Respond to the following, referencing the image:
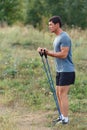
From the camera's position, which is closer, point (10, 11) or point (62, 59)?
point (62, 59)

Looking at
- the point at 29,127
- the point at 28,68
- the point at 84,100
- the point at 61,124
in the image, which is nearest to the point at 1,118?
the point at 29,127

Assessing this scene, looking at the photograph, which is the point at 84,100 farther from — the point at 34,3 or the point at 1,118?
the point at 34,3

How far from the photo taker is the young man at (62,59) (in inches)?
242

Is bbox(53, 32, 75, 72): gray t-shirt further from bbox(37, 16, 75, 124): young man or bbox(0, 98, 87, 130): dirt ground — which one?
bbox(0, 98, 87, 130): dirt ground

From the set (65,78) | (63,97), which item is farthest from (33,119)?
(65,78)

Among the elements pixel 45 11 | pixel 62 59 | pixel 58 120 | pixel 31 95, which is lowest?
pixel 45 11

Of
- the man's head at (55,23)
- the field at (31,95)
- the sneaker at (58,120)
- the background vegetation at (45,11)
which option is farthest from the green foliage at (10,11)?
the man's head at (55,23)

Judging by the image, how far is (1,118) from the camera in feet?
21.9

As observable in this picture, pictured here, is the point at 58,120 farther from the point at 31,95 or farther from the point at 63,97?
the point at 31,95

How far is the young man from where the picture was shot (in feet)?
20.2

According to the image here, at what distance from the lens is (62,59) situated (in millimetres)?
6250

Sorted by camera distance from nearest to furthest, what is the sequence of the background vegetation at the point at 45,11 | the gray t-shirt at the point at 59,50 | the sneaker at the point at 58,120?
1. the gray t-shirt at the point at 59,50
2. the sneaker at the point at 58,120
3. the background vegetation at the point at 45,11

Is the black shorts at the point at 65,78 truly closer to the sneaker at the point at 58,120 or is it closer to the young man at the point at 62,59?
the young man at the point at 62,59

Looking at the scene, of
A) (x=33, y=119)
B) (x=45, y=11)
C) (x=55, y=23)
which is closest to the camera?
(x=55, y=23)
